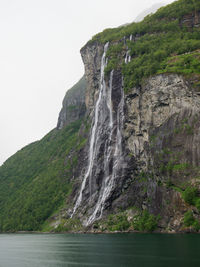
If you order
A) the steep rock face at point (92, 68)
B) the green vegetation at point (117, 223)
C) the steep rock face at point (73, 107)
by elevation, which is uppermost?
the steep rock face at point (92, 68)

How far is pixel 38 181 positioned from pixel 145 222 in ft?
201

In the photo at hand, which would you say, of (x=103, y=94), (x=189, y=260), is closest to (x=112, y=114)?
(x=103, y=94)

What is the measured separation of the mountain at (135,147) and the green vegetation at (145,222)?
0.19 meters

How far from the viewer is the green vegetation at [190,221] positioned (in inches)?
1778

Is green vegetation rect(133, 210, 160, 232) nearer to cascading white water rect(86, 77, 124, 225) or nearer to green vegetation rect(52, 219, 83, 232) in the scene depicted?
cascading white water rect(86, 77, 124, 225)

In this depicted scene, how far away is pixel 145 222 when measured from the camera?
55344mm

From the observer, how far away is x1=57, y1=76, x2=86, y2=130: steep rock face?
143700 mm

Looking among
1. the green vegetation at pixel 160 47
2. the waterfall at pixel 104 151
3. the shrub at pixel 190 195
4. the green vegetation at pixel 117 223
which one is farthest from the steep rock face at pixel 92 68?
the shrub at pixel 190 195

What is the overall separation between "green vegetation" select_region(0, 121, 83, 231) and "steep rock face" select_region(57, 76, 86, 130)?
5.53 m

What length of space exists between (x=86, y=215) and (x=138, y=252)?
38955 mm

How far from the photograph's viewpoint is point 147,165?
208 feet

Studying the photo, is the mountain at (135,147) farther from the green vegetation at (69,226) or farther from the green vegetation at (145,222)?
the green vegetation at (69,226)

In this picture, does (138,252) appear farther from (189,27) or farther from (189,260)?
(189,27)

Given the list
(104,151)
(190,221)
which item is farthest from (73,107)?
(190,221)
